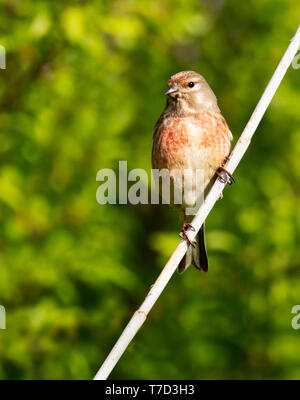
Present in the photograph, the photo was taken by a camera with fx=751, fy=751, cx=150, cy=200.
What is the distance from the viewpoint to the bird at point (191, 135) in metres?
4.89

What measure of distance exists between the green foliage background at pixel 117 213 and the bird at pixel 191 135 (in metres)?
0.99

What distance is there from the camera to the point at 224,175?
4.71m

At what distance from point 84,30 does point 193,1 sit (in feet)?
5.09

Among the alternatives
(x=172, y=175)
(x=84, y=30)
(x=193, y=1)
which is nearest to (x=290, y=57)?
(x=172, y=175)

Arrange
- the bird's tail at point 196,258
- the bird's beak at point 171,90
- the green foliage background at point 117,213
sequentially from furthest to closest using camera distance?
the green foliage background at point 117,213 < the bird's tail at point 196,258 < the bird's beak at point 171,90

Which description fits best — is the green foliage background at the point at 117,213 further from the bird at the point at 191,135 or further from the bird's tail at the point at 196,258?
the bird at the point at 191,135

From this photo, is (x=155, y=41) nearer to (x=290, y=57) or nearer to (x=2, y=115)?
(x=2, y=115)

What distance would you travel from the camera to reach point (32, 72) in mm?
5789

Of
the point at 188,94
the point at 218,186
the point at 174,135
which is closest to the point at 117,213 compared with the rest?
the point at 174,135

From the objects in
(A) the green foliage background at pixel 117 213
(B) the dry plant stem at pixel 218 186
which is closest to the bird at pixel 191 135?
(B) the dry plant stem at pixel 218 186

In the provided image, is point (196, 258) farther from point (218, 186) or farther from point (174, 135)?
point (218, 186)

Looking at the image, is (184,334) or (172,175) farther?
(184,334)

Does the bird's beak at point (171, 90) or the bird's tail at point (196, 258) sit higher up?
the bird's beak at point (171, 90)

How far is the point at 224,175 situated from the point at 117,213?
2.03 meters
